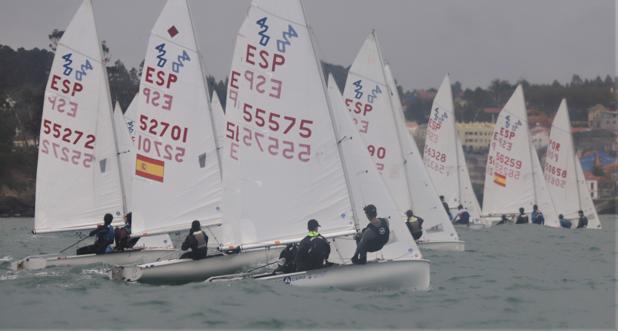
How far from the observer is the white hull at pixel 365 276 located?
16641 millimetres

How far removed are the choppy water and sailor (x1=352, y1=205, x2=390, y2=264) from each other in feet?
1.95

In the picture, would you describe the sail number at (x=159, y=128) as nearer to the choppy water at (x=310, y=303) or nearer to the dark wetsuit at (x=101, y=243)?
the dark wetsuit at (x=101, y=243)

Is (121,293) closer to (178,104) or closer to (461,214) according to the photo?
(178,104)

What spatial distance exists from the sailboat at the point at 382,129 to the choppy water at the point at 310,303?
5.91 metres

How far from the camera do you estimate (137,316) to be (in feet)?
46.9

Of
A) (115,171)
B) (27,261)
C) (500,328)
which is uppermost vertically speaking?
(115,171)

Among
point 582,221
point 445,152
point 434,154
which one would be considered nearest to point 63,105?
point 434,154

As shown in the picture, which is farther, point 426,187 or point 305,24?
point 426,187

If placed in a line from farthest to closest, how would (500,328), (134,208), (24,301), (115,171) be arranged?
(115,171) → (134,208) → (24,301) → (500,328)

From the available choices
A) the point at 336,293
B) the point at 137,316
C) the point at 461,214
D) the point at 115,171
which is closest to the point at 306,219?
the point at 336,293

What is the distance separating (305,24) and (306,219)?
3.01 m

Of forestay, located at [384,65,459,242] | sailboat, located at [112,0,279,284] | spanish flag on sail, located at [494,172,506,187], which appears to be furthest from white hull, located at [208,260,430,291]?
spanish flag on sail, located at [494,172,506,187]

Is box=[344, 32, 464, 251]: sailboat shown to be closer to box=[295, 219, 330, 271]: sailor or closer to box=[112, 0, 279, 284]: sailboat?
box=[112, 0, 279, 284]: sailboat

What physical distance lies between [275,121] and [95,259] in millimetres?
4782
